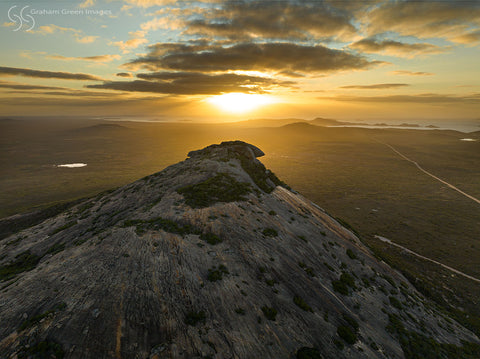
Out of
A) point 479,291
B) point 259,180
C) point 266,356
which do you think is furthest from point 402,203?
point 266,356

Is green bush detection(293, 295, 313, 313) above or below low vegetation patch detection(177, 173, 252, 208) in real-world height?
below

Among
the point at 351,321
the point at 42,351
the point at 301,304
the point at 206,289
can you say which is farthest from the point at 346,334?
the point at 42,351

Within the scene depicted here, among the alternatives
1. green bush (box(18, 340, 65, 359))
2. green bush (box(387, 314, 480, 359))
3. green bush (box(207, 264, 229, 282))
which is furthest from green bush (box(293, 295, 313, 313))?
green bush (box(18, 340, 65, 359))

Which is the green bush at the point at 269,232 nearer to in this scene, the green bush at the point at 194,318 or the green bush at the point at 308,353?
the green bush at the point at 308,353

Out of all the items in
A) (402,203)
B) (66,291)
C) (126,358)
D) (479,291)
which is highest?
(66,291)

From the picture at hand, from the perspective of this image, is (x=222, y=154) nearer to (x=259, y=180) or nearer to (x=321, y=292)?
(x=259, y=180)

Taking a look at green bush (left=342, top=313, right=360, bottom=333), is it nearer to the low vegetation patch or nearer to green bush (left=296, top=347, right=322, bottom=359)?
green bush (left=296, top=347, right=322, bottom=359)
